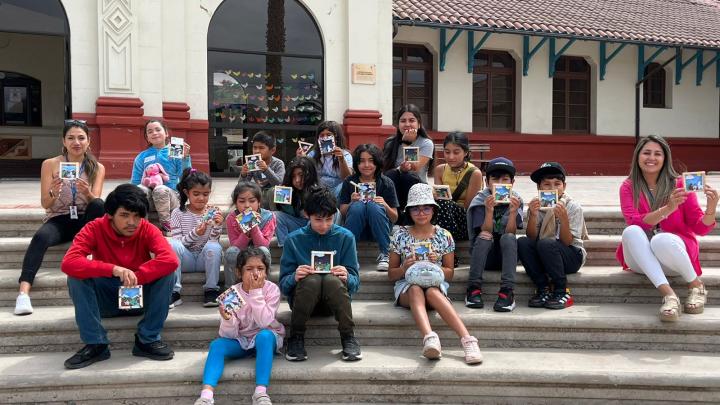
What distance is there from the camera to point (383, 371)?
3.89 metres

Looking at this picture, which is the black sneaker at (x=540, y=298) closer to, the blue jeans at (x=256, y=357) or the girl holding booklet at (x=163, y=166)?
the blue jeans at (x=256, y=357)

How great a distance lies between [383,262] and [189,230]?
1645 mm

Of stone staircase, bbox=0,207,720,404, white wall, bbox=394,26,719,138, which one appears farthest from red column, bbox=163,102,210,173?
white wall, bbox=394,26,719,138

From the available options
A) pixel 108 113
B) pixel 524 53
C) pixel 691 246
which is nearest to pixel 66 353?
pixel 691 246

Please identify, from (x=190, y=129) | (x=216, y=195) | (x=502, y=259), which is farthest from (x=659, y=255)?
(x=190, y=129)

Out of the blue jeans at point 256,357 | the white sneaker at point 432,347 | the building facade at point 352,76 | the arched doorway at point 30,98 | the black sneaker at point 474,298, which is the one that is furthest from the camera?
the arched doorway at point 30,98

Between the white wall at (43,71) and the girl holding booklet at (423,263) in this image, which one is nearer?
the girl holding booklet at (423,263)

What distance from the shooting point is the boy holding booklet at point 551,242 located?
15.2 feet

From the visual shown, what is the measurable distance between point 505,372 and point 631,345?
45.4 inches

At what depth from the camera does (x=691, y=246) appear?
4.62 meters

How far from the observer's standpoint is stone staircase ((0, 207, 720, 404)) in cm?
381

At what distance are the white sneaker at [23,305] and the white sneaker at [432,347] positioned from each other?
2933 mm

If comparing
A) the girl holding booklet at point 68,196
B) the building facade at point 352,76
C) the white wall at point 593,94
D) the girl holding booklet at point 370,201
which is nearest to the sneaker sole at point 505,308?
the girl holding booklet at point 370,201

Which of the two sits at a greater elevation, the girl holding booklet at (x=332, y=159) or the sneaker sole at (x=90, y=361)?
the girl holding booklet at (x=332, y=159)
